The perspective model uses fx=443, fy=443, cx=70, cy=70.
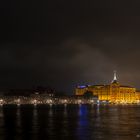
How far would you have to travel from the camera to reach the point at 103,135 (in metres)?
46.6

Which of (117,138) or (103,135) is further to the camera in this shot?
(103,135)

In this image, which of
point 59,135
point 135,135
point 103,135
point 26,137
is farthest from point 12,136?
point 135,135

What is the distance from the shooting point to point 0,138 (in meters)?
43.6

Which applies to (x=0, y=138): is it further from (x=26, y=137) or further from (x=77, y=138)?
(x=77, y=138)

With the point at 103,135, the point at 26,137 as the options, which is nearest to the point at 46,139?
the point at 26,137

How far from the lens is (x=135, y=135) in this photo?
45.7 meters

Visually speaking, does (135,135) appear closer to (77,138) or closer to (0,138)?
(77,138)

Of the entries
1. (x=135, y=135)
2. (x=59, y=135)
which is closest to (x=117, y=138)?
(x=135, y=135)

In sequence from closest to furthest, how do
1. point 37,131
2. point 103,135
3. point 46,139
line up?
point 46,139, point 103,135, point 37,131

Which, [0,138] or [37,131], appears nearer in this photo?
[0,138]

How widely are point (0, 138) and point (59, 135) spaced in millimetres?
6694

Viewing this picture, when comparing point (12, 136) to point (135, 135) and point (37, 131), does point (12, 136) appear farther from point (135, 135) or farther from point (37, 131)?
point (135, 135)

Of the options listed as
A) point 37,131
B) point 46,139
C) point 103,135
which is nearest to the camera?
point 46,139

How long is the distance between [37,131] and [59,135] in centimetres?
446
